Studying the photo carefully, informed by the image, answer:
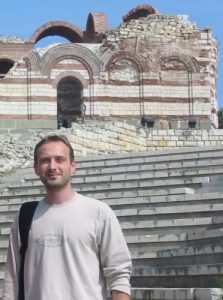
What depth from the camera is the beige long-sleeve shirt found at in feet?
13.4

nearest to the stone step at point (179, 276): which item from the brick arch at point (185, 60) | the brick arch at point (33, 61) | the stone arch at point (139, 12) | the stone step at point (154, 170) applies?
the stone step at point (154, 170)

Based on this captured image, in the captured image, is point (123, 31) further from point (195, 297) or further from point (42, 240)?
point (42, 240)

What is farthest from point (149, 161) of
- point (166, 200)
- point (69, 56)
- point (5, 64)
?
point (5, 64)

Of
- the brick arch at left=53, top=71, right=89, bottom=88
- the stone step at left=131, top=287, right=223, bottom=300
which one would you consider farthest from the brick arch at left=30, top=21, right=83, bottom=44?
the stone step at left=131, top=287, right=223, bottom=300

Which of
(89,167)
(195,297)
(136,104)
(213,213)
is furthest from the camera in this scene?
(136,104)

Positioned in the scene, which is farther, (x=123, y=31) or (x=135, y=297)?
(x=123, y=31)

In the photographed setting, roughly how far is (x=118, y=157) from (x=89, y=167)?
92cm

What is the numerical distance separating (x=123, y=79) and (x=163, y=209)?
54.9 ft

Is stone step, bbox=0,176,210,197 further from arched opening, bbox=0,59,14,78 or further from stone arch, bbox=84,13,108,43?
arched opening, bbox=0,59,14,78

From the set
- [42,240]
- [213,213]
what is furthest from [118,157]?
A: [42,240]

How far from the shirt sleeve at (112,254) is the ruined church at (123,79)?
2272 cm

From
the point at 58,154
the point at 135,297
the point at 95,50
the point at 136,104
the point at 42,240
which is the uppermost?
the point at 95,50

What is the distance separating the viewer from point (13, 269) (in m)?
4.22

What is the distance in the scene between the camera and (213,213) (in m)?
11.7
